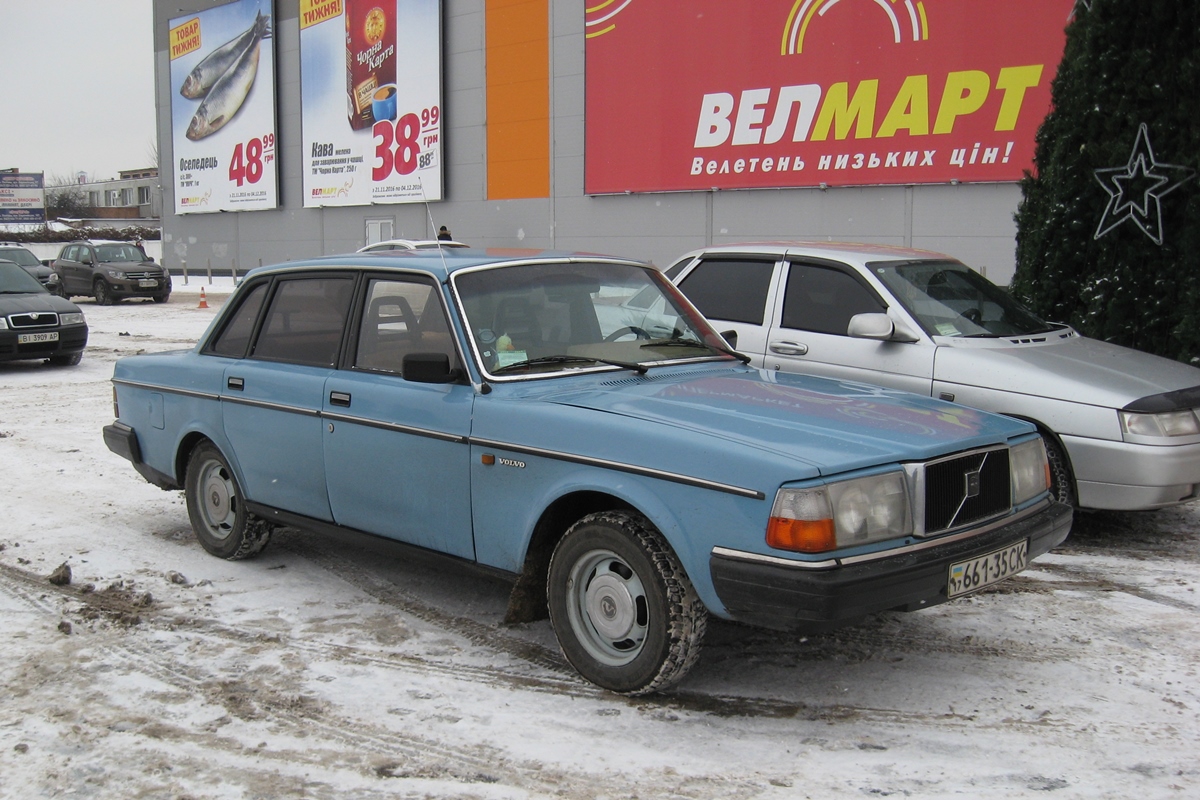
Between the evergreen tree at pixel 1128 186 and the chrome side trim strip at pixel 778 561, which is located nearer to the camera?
the chrome side trim strip at pixel 778 561

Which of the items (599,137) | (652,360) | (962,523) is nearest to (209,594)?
(652,360)

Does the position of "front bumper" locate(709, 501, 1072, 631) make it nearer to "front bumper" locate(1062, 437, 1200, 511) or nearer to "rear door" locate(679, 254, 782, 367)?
"front bumper" locate(1062, 437, 1200, 511)

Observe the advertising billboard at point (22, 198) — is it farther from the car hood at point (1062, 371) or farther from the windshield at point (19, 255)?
the car hood at point (1062, 371)

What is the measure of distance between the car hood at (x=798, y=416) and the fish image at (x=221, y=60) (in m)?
35.4

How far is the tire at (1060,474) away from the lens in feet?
19.9

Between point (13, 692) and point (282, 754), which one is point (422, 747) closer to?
point (282, 754)

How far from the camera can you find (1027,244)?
32.2ft

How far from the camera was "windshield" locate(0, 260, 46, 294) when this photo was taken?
50.2 ft

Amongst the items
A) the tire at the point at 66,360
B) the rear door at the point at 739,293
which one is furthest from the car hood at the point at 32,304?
the rear door at the point at 739,293

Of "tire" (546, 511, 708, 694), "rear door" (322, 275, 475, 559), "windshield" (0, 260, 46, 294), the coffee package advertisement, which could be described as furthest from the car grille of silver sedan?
the coffee package advertisement

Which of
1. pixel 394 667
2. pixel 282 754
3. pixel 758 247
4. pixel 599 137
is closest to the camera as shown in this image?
pixel 282 754

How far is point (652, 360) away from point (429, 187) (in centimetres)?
2720

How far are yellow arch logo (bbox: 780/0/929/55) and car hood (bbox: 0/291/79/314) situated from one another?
1463 cm

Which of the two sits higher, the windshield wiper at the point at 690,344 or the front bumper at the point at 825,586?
the windshield wiper at the point at 690,344
